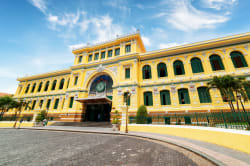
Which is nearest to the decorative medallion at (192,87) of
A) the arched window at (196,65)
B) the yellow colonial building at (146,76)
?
the yellow colonial building at (146,76)

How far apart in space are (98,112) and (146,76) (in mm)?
11809

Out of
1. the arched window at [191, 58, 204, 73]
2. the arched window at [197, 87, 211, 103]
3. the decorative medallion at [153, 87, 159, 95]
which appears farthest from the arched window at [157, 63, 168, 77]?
the arched window at [197, 87, 211, 103]

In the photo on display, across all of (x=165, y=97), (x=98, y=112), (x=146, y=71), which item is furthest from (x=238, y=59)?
(x=98, y=112)

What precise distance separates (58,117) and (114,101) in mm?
12964

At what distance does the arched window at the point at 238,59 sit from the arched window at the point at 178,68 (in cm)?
686

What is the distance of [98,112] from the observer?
820 inches

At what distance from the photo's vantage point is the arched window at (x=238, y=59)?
15.1 m

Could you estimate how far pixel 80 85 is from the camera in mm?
22141

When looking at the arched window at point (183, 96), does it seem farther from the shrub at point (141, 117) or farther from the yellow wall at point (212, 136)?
the yellow wall at point (212, 136)

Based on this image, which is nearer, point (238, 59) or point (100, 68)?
point (238, 59)

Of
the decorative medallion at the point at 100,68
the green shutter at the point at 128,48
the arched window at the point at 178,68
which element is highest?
the green shutter at the point at 128,48

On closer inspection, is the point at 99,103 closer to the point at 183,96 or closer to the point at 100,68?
the point at 100,68

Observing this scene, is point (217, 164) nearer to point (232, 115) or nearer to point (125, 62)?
point (232, 115)

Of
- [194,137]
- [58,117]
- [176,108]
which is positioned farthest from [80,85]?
[194,137]
